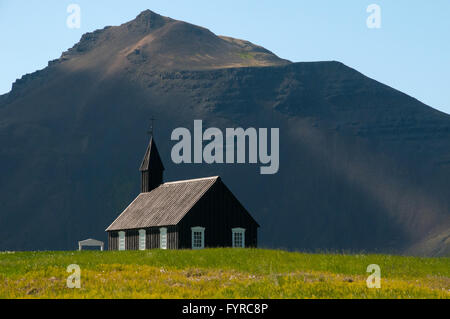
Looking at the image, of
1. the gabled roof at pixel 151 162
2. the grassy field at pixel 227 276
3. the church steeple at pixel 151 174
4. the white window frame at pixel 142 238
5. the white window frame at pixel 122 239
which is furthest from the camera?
the gabled roof at pixel 151 162

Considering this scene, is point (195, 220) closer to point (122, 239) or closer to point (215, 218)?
point (215, 218)

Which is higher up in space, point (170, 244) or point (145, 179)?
point (145, 179)

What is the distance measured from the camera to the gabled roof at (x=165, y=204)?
59.0 metres

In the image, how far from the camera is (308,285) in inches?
980

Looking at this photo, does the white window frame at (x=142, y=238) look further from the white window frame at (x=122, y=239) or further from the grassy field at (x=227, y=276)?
the grassy field at (x=227, y=276)

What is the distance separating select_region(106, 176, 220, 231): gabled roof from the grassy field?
19329 millimetres

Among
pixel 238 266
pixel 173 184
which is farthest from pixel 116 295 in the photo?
pixel 173 184

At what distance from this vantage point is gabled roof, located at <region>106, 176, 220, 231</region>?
5903cm

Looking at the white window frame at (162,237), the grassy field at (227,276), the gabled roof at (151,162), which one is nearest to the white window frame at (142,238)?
the white window frame at (162,237)

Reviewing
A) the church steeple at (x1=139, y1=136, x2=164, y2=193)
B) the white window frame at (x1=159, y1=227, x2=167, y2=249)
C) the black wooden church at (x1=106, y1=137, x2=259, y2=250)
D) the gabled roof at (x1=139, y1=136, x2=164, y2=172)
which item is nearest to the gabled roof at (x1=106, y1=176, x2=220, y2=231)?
the black wooden church at (x1=106, y1=137, x2=259, y2=250)
